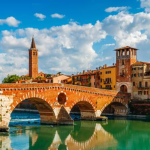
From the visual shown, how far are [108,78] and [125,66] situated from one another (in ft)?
16.9

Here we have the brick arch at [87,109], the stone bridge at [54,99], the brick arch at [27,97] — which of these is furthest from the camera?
the brick arch at [87,109]

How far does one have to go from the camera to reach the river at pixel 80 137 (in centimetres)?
2595

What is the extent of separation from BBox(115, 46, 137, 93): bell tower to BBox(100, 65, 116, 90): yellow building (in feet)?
4.35

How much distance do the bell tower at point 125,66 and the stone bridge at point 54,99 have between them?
4274 mm

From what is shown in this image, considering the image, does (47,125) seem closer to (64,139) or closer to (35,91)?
(35,91)

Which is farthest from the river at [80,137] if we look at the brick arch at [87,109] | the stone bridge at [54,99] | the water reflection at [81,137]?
the brick arch at [87,109]

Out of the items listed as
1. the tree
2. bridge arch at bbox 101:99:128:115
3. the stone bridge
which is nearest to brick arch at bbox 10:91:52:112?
the stone bridge

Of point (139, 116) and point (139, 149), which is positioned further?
point (139, 116)

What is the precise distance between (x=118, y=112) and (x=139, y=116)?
4912 mm

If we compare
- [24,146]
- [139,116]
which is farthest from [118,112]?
[24,146]

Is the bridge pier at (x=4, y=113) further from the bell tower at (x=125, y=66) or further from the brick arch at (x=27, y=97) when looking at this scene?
the bell tower at (x=125, y=66)

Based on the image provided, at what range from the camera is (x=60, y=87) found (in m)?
37.7

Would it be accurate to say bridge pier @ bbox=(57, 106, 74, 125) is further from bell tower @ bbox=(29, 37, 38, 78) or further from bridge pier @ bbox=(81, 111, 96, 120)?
bell tower @ bbox=(29, 37, 38, 78)

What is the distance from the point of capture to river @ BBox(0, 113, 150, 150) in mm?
25950
